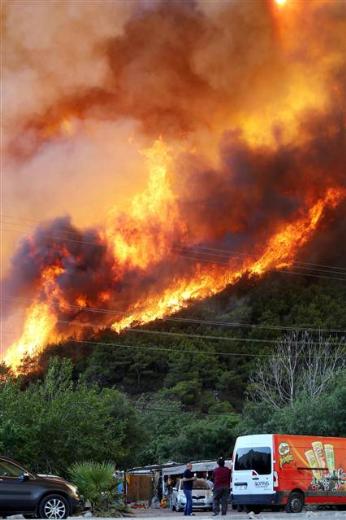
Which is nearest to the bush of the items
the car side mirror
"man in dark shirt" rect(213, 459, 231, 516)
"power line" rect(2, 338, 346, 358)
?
"man in dark shirt" rect(213, 459, 231, 516)

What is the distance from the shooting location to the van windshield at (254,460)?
25.2 meters

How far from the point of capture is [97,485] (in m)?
23.6

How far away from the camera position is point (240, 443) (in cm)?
2677

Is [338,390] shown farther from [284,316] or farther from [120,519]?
[284,316]

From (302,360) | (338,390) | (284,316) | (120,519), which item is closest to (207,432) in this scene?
(302,360)

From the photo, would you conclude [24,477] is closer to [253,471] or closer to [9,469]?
[9,469]

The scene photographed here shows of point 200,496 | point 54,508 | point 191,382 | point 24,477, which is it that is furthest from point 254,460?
point 191,382

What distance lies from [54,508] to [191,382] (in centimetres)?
8706

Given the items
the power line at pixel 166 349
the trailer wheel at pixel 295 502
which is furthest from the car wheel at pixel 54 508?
the power line at pixel 166 349

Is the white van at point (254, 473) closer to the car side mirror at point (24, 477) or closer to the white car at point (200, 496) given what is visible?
the car side mirror at point (24, 477)

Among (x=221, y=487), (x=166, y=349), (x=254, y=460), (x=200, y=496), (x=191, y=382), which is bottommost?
(x=200, y=496)

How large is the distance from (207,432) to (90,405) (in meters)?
31.3

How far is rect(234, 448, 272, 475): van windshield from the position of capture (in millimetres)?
25188

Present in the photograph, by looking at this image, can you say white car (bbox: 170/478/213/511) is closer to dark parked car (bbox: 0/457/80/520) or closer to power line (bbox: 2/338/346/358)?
dark parked car (bbox: 0/457/80/520)
